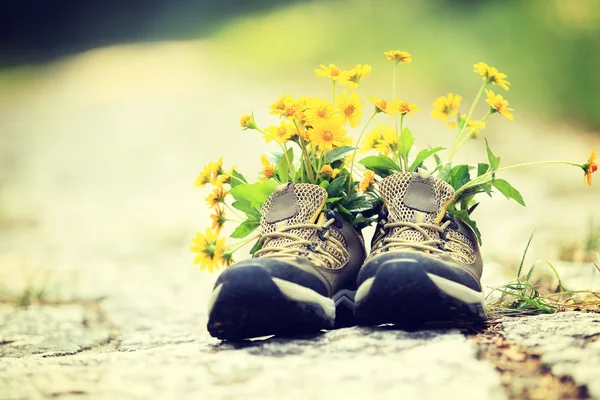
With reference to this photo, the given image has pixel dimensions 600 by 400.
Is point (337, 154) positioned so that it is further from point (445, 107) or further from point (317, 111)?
point (445, 107)

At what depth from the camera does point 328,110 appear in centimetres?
149

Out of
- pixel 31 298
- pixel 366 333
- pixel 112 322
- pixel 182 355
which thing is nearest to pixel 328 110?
pixel 366 333

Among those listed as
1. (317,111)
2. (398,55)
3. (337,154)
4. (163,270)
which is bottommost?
(163,270)

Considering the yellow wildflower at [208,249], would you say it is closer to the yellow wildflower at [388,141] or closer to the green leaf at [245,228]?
the green leaf at [245,228]

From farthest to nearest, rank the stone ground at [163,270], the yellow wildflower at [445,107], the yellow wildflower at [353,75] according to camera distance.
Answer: the yellow wildflower at [445,107], the yellow wildflower at [353,75], the stone ground at [163,270]

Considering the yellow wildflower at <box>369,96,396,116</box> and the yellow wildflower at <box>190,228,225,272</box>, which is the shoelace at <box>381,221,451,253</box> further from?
the yellow wildflower at <box>190,228,225,272</box>

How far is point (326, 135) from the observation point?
58.3 inches

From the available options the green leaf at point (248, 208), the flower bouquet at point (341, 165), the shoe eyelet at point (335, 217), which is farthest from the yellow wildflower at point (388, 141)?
the green leaf at point (248, 208)

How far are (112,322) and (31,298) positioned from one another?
0.55m

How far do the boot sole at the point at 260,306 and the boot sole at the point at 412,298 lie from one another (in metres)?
0.11

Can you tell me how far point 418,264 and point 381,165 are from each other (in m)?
0.42

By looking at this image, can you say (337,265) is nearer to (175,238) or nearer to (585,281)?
(585,281)

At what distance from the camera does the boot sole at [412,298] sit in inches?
47.7

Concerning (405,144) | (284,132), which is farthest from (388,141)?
(284,132)
